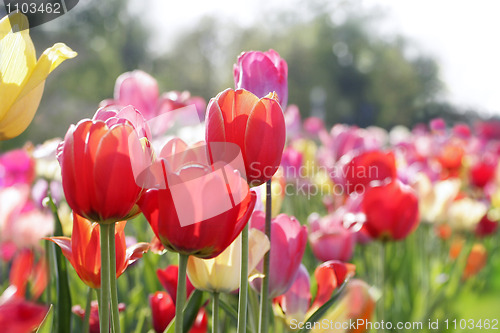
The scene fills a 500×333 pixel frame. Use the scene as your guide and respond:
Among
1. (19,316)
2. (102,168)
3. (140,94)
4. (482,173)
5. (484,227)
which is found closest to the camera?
(19,316)

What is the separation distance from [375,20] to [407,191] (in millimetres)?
9399

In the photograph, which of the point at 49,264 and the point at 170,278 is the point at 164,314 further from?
the point at 49,264

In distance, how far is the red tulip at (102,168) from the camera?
278mm

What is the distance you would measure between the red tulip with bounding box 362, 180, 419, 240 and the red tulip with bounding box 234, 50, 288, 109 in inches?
13.0

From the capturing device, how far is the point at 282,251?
0.43 meters

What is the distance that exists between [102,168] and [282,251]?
0.19 m

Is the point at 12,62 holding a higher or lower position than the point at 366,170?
higher

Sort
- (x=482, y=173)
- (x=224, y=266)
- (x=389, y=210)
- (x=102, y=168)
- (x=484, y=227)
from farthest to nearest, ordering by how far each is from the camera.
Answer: (x=482, y=173), (x=484, y=227), (x=389, y=210), (x=224, y=266), (x=102, y=168)

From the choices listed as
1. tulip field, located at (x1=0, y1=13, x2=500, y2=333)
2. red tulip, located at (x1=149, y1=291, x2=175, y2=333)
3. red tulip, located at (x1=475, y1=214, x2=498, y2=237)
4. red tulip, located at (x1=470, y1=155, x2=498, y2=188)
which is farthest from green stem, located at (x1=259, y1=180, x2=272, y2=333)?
red tulip, located at (x1=470, y1=155, x2=498, y2=188)

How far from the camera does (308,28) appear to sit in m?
12.4

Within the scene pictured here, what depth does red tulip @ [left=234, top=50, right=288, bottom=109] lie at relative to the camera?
392 mm

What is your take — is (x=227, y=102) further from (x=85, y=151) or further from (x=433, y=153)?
(x=433, y=153)

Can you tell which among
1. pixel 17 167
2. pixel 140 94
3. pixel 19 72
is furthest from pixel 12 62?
pixel 17 167

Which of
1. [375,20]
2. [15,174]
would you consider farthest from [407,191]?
[375,20]
